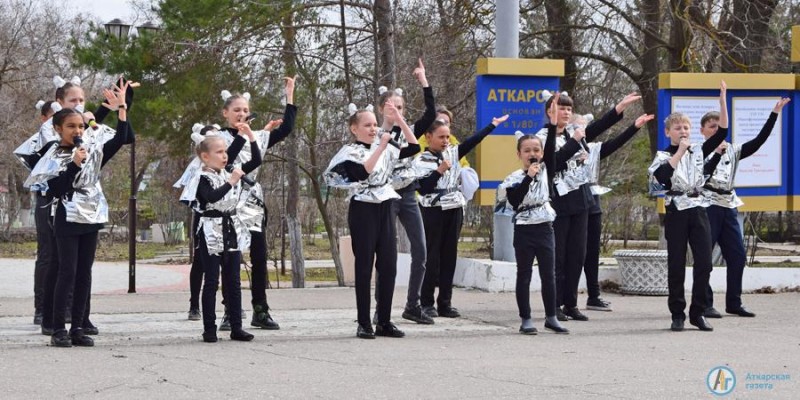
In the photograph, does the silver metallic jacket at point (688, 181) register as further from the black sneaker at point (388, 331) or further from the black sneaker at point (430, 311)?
the black sneaker at point (388, 331)

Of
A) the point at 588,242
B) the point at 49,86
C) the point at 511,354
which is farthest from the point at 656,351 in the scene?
the point at 49,86

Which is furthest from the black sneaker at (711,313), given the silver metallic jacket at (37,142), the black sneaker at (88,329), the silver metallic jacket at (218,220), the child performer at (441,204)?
the silver metallic jacket at (37,142)

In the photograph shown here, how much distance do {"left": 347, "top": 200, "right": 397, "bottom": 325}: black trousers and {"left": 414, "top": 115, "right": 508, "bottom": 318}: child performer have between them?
957mm

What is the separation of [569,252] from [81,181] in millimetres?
4041

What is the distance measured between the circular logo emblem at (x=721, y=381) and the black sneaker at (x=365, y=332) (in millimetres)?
2446

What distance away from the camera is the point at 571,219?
9.64m

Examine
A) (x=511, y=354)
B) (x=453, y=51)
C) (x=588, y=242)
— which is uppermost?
(x=453, y=51)

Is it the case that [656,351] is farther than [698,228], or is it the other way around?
[698,228]

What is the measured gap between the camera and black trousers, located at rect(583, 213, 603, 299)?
33.0ft

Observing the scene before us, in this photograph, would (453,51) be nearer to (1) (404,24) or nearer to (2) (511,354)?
(1) (404,24)

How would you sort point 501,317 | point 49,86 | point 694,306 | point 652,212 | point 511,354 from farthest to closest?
point 49,86, point 652,212, point 501,317, point 694,306, point 511,354

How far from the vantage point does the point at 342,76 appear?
70.7 ft

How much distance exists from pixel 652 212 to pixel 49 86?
21.5 m

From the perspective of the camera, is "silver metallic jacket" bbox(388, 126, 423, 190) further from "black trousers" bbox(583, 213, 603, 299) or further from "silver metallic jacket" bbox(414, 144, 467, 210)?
"black trousers" bbox(583, 213, 603, 299)
